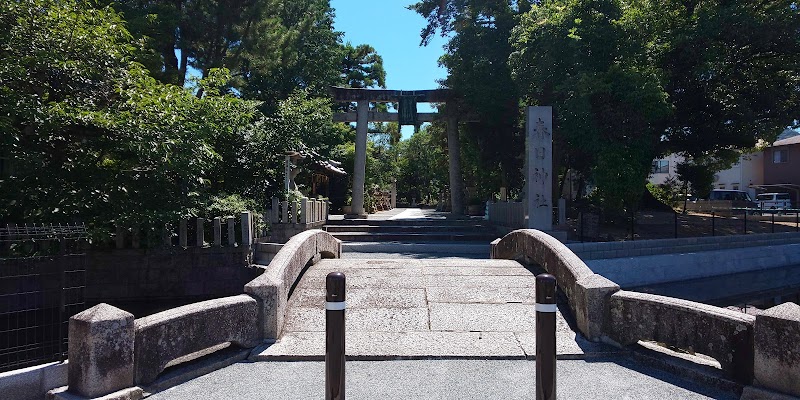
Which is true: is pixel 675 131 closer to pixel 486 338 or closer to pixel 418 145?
pixel 486 338

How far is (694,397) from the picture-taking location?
170 inches

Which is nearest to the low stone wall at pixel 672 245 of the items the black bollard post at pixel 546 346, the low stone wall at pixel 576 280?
the low stone wall at pixel 576 280

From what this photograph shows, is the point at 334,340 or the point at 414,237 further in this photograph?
the point at 414,237

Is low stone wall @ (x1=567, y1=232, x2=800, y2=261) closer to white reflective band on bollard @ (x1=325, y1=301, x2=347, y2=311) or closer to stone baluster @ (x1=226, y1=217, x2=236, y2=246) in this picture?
stone baluster @ (x1=226, y1=217, x2=236, y2=246)

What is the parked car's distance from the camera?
33.3 m

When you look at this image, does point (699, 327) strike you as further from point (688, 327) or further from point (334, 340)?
point (334, 340)

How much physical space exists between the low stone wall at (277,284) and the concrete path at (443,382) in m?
0.65

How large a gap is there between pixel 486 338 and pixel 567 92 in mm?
15020

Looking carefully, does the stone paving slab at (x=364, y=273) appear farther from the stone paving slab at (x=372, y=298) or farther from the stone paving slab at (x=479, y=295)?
the stone paving slab at (x=479, y=295)

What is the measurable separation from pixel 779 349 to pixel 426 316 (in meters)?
3.55

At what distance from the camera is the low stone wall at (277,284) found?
5.68 meters

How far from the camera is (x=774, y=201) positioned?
33531 mm

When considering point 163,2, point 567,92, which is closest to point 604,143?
point 567,92

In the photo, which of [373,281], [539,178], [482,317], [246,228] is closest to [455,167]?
[539,178]
